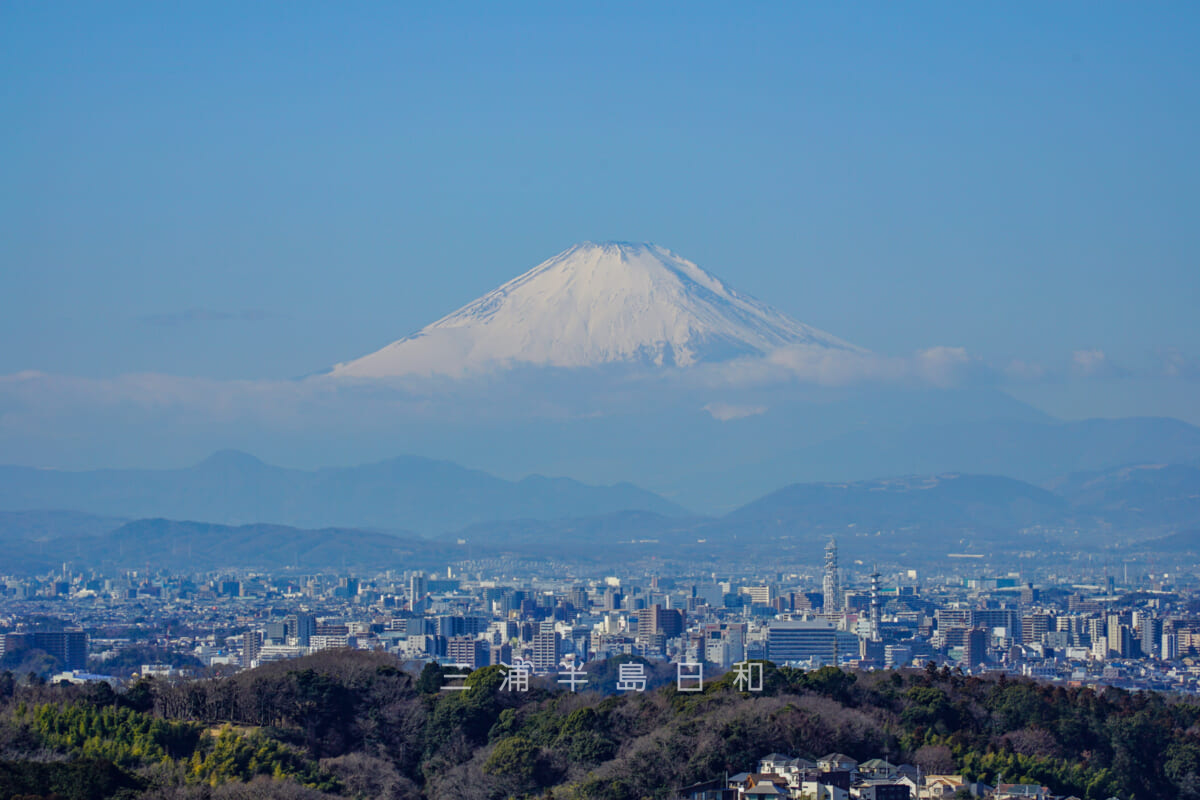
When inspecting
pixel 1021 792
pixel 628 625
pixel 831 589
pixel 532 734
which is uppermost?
pixel 831 589

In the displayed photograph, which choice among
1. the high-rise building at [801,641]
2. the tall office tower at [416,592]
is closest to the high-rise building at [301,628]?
the high-rise building at [801,641]

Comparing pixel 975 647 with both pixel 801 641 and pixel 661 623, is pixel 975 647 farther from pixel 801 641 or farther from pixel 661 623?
pixel 661 623

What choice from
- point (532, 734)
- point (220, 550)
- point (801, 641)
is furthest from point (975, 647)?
point (220, 550)

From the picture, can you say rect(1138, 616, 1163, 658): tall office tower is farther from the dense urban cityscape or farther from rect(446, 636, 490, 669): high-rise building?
rect(446, 636, 490, 669): high-rise building

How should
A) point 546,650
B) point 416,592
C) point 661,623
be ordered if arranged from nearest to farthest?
point 546,650, point 661,623, point 416,592

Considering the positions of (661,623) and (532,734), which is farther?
(661,623)

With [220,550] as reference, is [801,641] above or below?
below

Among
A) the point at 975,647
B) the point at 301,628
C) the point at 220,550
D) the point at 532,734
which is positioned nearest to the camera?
the point at 532,734

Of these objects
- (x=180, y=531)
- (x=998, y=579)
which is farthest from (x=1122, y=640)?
(x=180, y=531)

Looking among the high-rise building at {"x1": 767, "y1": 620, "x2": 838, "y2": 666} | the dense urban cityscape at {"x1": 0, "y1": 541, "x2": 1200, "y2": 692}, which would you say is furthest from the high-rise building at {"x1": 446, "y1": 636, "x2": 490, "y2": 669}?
the high-rise building at {"x1": 767, "y1": 620, "x2": 838, "y2": 666}

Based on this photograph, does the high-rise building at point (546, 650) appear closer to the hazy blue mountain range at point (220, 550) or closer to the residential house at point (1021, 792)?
the residential house at point (1021, 792)

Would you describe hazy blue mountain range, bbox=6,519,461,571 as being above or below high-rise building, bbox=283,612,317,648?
above
